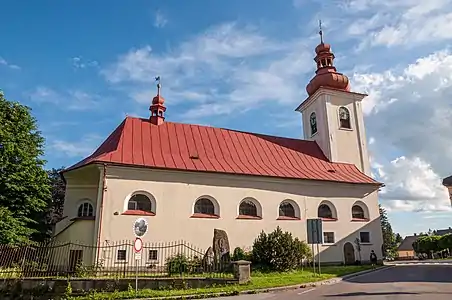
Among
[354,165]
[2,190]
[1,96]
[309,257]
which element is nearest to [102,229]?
[2,190]

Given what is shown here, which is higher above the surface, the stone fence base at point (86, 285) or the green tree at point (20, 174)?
the green tree at point (20, 174)

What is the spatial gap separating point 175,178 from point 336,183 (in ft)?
37.2

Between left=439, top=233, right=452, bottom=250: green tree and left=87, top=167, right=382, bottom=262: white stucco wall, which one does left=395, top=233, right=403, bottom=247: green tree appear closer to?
left=439, top=233, right=452, bottom=250: green tree

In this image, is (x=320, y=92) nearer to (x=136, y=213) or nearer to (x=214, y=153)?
(x=214, y=153)

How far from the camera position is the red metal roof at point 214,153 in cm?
2255

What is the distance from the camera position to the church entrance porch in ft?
82.7

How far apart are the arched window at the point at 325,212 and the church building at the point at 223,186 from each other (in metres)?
0.07

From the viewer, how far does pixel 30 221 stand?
21359mm

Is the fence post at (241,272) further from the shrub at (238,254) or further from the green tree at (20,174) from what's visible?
the green tree at (20,174)

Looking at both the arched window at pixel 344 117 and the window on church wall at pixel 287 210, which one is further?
the arched window at pixel 344 117

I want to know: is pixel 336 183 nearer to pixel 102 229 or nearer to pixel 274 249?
pixel 274 249

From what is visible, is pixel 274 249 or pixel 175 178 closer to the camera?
pixel 274 249

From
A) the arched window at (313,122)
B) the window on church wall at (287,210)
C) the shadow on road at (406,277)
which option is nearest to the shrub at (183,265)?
the shadow on road at (406,277)

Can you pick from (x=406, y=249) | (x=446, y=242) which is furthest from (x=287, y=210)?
(x=406, y=249)
